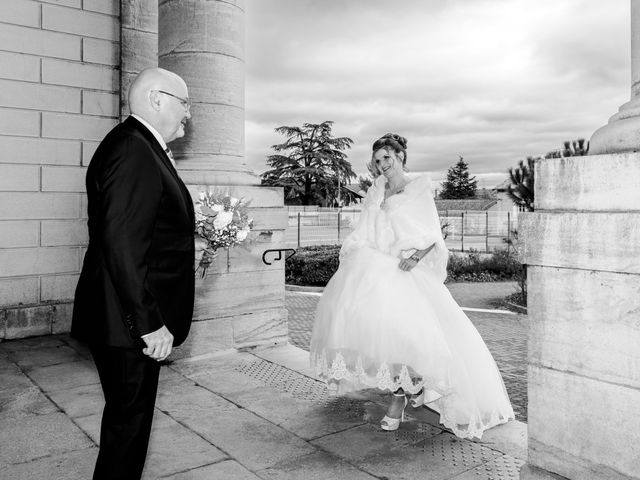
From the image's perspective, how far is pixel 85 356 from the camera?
647 centimetres

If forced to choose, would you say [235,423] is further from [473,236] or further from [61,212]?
[473,236]

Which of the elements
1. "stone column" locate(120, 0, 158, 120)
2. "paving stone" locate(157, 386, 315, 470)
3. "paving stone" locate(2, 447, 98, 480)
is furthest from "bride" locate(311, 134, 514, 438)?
"stone column" locate(120, 0, 158, 120)

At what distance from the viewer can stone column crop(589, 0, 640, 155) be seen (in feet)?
9.68

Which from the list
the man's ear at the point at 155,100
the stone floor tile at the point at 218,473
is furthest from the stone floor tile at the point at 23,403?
the man's ear at the point at 155,100

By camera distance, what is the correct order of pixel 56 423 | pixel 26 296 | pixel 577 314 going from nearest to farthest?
pixel 577 314
pixel 56 423
pixel 26 296

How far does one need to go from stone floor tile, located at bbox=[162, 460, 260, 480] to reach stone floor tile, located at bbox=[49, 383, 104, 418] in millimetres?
1373

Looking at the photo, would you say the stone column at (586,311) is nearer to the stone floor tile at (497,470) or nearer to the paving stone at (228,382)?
the stone floor tile at (497,470)

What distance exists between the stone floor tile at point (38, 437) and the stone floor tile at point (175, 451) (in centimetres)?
47

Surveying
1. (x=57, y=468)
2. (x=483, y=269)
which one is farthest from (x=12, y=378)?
(x=483, y=269)

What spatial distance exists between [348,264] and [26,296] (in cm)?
472

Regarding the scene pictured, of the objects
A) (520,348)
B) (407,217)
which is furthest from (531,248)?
(520,348)

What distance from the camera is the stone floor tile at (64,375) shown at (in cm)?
539

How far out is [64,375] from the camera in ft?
18.7

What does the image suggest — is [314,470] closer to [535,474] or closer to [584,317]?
[535,474]
